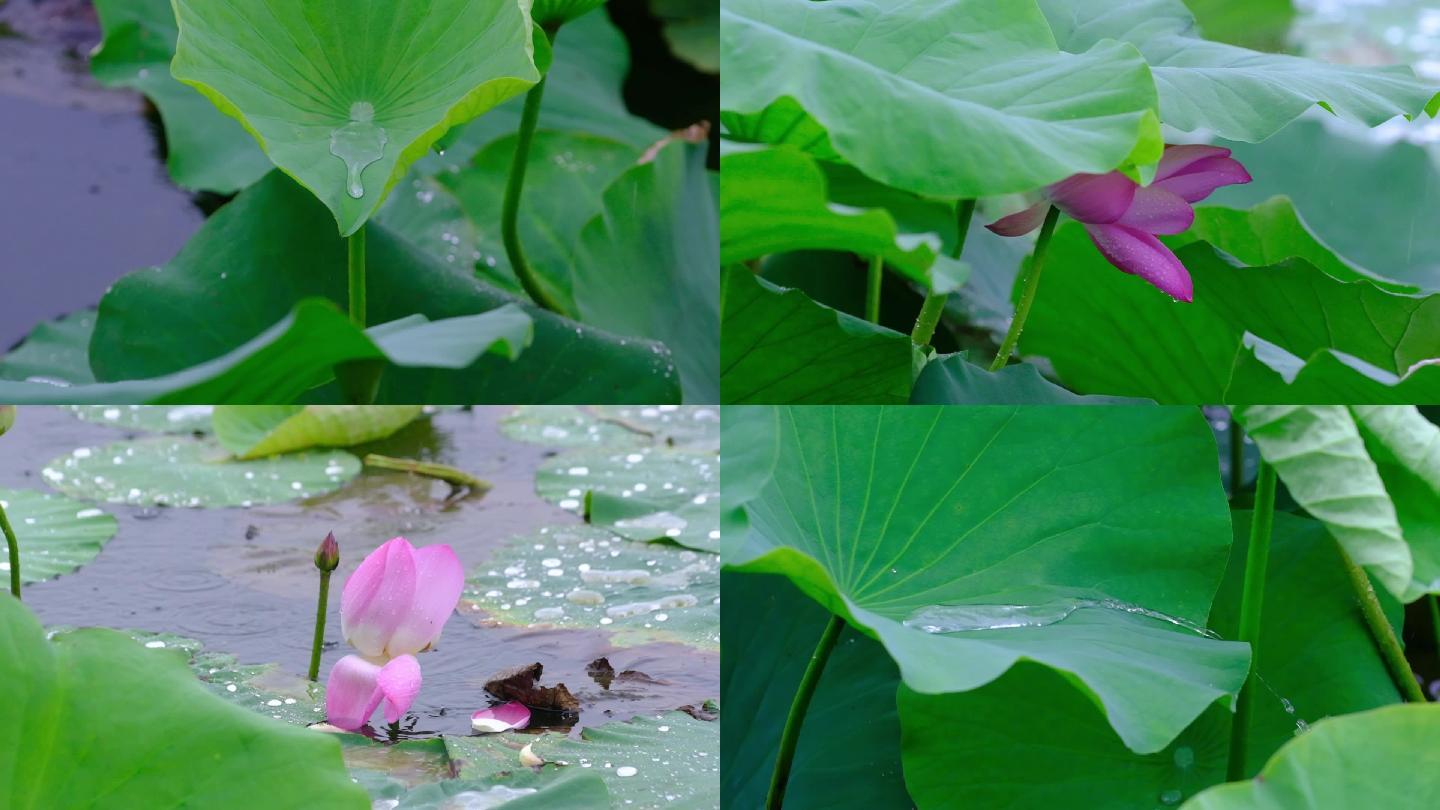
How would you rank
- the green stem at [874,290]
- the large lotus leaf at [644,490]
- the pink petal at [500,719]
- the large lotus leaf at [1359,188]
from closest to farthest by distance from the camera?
the pink petal at [500,719] → the green stem at [874,290] → the large lotus leaf at [644,490] → the large lotus leaf at [1359,188]

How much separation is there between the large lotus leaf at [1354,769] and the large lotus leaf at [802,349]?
1.02ft

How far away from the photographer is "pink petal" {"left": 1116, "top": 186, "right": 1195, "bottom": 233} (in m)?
0.72

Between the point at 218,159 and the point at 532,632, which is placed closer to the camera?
the point at 532,632

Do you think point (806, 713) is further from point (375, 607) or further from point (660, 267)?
point (660, 267)

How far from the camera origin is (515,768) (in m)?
0.63

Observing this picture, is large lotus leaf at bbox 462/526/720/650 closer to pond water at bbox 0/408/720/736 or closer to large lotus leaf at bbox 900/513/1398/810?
pond water at bbox 0/408/720/736

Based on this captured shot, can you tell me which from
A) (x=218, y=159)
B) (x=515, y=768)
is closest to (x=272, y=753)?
(x=515, y=768)

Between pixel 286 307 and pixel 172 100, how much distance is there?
61 centimetres

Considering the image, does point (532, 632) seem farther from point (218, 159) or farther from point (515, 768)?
point (218, 159)

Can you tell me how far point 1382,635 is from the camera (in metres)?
0.82

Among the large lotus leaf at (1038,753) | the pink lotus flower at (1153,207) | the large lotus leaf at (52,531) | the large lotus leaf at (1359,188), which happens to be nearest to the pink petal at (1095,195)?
the pink lotus flower at (1153,207)

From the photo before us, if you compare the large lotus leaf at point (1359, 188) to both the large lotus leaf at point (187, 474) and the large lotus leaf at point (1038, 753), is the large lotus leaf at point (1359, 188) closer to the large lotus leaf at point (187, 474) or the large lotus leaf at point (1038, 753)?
the large lotus leaf at point (1038, 753)

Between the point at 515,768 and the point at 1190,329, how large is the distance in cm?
56

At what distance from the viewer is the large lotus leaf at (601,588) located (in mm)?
843
